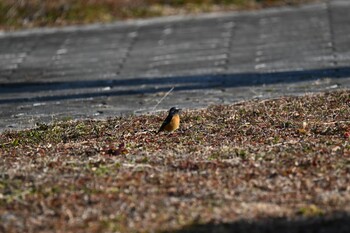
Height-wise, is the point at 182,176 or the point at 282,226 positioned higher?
the point at 282,226

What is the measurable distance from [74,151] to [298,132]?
2343 millimetres

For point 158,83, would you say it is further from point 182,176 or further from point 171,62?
point 182,176

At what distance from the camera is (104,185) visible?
8000 mm

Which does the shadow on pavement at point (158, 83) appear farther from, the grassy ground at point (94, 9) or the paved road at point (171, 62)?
the grassy ground at point (94, 9)

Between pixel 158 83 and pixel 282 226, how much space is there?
28.3ft

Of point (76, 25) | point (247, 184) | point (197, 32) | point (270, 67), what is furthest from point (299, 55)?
point (247, 184)

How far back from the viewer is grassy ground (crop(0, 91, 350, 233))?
714 cm

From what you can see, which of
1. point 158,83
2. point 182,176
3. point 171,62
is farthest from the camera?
point 171,62

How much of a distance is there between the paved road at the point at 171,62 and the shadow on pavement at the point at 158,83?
2 cm

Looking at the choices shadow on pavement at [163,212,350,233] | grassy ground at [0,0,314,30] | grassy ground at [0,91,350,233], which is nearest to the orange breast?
grassy ground at [0,91,350,233]

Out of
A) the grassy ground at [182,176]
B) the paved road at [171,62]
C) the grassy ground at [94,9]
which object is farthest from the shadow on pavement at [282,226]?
the grassy ground at [94,9]

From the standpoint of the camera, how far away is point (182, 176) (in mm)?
8289

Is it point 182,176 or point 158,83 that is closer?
point 182,176

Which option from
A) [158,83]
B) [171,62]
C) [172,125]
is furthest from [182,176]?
[171,62]
